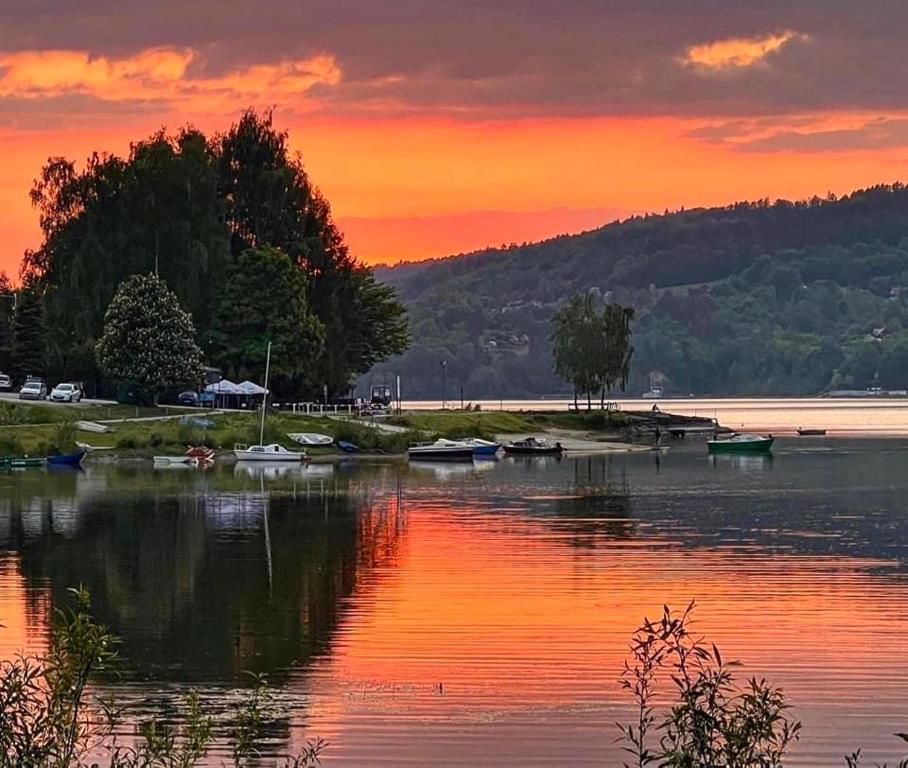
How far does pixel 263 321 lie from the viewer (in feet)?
454

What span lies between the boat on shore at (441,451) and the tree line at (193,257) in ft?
55.2

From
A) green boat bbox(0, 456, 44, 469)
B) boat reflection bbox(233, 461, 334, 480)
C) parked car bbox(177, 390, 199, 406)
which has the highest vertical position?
parked car bbox(177, 390, 199, 406)

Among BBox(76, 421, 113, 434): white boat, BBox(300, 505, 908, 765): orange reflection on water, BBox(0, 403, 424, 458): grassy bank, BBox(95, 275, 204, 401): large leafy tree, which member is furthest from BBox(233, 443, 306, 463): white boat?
BBox(300, 505, 908, 765): orange reflection on water

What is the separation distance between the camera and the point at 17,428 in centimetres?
11631

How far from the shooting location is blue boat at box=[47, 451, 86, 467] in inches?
4279

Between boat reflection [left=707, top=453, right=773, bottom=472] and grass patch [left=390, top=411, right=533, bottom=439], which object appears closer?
boat reflection [left=707, top=453, right=773, bottom=472]

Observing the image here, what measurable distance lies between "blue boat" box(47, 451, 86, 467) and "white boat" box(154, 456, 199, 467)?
15.6 ft

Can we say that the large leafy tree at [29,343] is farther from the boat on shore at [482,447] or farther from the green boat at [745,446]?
the green boat at [745,446]

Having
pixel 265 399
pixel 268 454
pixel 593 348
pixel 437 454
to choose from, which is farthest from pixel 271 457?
pixel 593 348

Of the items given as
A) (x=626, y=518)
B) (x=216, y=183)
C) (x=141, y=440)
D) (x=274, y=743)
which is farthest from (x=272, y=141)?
(x=274, y=743)

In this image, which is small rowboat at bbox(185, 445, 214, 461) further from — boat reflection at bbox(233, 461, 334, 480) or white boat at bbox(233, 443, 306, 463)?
white boat at bbox(233, 443, 306, 463)

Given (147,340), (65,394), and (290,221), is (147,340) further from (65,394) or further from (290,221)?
(290,221)

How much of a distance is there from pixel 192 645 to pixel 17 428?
7996 cm

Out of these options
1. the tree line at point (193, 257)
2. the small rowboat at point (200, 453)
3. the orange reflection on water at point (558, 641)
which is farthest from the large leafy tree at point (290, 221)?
the orange reflection on water at point (558, 641)
